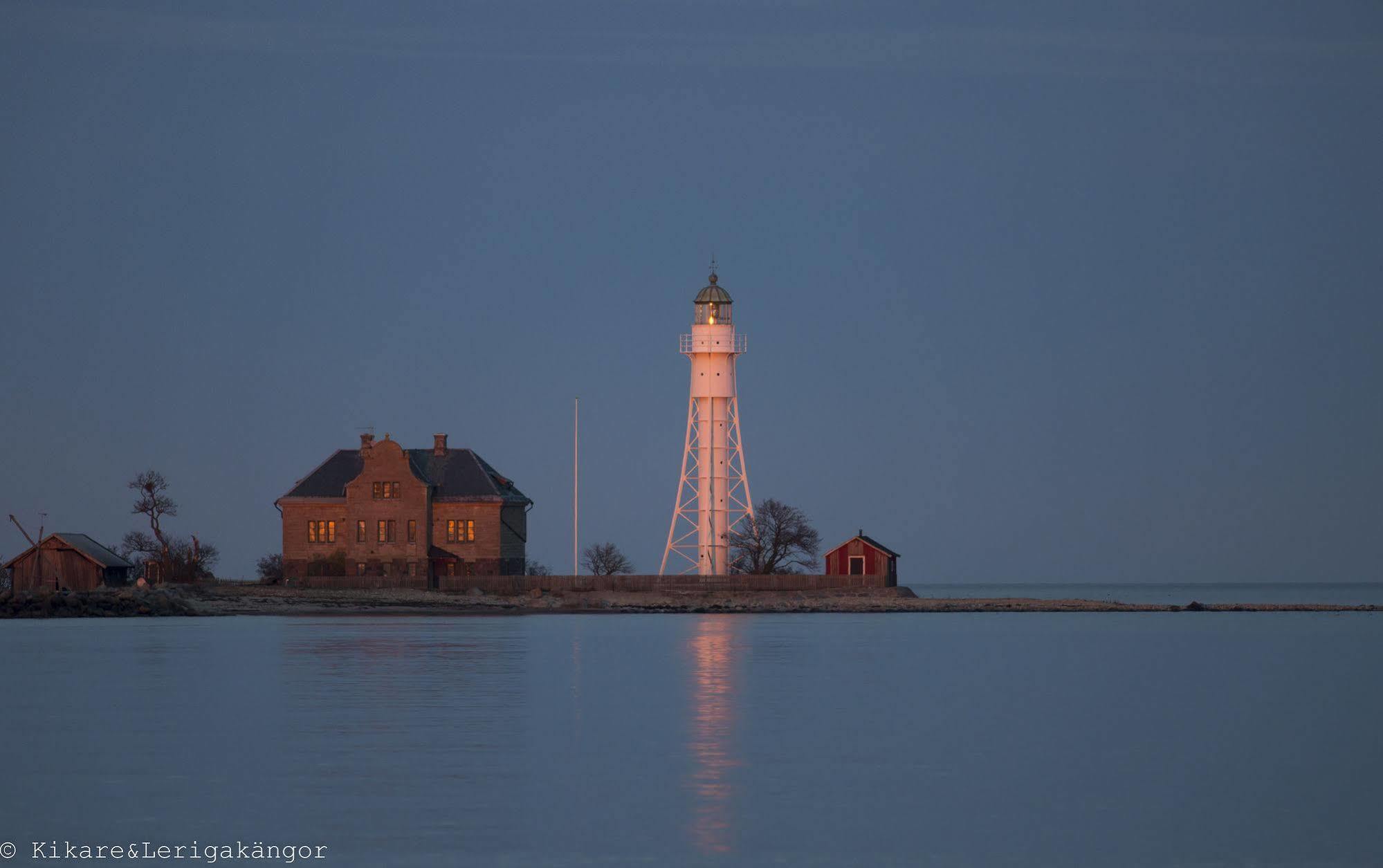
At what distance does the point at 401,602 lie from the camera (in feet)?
232

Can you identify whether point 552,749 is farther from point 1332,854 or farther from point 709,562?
point 709,562

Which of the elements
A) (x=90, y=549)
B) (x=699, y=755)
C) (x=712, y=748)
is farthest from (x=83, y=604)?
(x=699, y=755)

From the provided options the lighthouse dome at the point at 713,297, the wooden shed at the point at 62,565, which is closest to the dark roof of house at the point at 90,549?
the wooden shed at the point at 62,565

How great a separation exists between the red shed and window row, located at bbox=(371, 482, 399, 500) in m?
18.5

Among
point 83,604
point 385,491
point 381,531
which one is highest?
point 385,491

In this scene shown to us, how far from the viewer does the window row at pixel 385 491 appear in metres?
74.1

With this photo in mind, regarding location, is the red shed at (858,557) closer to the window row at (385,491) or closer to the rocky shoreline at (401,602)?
the rocky shoreline at (401,602)

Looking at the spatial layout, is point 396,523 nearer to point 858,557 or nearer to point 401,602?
point 401,602

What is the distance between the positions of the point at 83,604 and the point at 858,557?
32.0 m

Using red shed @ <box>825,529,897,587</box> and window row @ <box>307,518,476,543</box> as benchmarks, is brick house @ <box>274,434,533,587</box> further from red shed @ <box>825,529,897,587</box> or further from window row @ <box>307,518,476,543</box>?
red shed @ <box>825,529,897,587</box>

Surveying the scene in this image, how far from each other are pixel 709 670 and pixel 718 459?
3557 centimetres

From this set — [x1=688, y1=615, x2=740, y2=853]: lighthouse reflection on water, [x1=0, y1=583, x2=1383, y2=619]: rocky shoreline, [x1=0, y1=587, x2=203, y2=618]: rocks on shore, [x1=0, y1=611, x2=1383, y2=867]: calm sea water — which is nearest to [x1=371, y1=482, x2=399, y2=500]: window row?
[x1=0, y1=583, x2=1383, y2=619]: rocky shoreline

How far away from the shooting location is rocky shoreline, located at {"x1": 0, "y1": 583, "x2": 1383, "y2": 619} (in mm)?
71375

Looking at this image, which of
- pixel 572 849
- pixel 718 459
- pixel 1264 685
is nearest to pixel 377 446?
pixel 718 459
